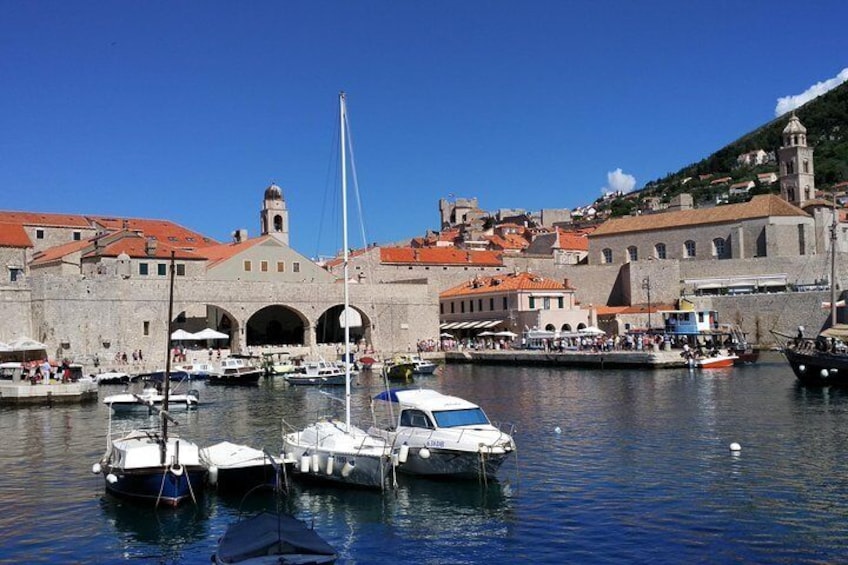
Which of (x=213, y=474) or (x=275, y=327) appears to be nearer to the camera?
(x=213, y=474)

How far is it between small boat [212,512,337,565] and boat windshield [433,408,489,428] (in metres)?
6.13

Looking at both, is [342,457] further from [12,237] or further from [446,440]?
[12,237]

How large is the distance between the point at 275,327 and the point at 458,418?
138ft

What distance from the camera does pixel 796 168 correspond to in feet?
251

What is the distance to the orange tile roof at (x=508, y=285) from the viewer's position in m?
59.2

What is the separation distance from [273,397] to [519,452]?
55.9 ft

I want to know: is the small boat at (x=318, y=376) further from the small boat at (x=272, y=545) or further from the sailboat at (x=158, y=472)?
the small boat at (x=272, y=545)

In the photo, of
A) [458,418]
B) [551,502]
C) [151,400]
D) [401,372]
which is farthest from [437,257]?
[551,502]

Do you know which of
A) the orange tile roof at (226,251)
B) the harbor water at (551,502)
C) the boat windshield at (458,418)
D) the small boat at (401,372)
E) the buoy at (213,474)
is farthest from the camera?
the orange tile roof at (226,251)

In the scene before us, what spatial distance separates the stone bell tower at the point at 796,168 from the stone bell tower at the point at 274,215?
149ft

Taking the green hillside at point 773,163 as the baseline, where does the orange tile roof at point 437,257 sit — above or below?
below

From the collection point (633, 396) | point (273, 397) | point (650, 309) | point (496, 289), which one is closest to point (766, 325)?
point (650, 309)

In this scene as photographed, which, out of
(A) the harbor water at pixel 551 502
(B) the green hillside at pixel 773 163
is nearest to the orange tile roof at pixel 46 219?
(A) the harbor water at pixel 551 502

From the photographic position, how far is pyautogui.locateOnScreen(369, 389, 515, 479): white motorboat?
15.8 meters
